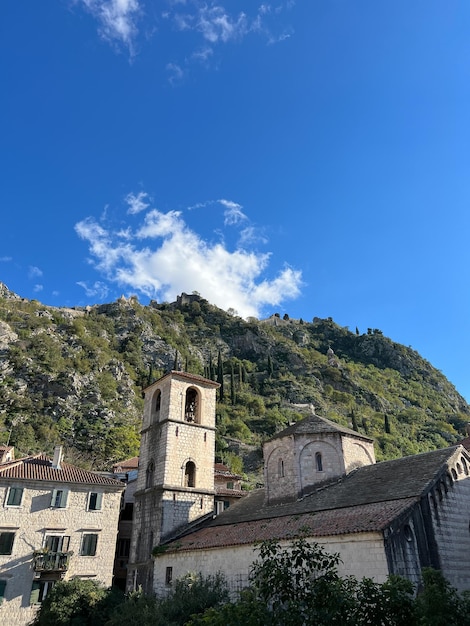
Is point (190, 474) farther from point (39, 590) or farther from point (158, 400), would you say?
point (39, 590)

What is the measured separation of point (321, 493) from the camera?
2244cm

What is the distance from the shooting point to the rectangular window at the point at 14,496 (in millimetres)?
26641

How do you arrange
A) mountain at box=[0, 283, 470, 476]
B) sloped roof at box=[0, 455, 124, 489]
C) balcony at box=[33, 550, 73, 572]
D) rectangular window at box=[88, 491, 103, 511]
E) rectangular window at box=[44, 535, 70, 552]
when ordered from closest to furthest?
balcony at box=[33, 550, 73, 572], rectangular window at box=[44, 535, 70, 552], sloped roof at box=[0, 455, 124, 489], rectangular window at box=[88, 491, 103, 511], mountain at box=[0, 283, 470, 476]

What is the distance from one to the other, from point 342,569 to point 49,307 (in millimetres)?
84742

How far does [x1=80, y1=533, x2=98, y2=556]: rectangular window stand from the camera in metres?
27.6

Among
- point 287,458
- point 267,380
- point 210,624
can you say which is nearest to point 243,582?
point 287,458

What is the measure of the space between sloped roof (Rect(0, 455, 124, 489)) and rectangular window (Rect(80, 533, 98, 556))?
3.06 meters

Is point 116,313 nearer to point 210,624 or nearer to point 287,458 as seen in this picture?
point 287,458

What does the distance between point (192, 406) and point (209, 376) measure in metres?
49.2

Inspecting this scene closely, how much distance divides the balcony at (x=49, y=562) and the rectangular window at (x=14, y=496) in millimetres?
3116

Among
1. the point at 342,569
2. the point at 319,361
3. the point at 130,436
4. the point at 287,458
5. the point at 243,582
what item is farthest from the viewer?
the point at 319,361

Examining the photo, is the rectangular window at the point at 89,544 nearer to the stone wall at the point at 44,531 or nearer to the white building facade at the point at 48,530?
the white building facade at the point at 48,530

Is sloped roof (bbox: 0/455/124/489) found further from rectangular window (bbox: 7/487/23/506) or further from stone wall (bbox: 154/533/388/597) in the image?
stone wall (bbox: 154/533/388/597)

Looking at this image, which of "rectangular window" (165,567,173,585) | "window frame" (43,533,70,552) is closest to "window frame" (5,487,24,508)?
"window frame" (43,533,70,552)
